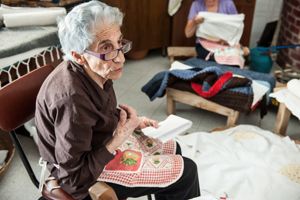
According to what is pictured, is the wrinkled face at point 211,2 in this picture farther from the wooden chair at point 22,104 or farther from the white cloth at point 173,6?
the wooden chair at point 22,104

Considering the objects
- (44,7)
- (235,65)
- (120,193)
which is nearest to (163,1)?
(235,65)

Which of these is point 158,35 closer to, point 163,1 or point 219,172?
point 163,1

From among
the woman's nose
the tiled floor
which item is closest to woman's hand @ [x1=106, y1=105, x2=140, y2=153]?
the woman's nose

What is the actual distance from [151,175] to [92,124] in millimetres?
310

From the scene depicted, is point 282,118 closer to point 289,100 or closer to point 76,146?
point 289,100

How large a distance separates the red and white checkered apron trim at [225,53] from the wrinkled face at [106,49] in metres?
1.71

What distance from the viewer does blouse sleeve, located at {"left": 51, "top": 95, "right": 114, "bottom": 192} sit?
981 millimetres

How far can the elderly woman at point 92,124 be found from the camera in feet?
3.28

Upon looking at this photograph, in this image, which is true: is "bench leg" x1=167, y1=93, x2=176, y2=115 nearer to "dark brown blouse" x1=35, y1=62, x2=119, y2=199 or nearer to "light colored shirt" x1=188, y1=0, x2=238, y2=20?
"light colored shirt" x1=188, y1=0, x2=238, y2=20

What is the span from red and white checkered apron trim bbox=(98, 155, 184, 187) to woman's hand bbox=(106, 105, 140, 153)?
0.11 metres

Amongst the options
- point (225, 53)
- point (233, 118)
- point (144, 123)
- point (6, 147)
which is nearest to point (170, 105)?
point (233, 118)

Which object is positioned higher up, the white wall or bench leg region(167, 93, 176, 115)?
the white wall

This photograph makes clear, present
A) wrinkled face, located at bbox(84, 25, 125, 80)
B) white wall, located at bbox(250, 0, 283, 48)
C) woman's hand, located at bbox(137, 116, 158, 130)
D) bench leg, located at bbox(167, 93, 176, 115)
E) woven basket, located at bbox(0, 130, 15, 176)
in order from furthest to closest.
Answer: white wall, located at bbox(250, 0, 283, 48)
bench leg, located at bbox(167, 93, 176, 115)
woven basket, located at bbox(0, 130, 15, 176)
woman's hand, located at bbox(137, 116, 158, 130)
wrinkled face, located at bbox(84, 25, 125, 80)

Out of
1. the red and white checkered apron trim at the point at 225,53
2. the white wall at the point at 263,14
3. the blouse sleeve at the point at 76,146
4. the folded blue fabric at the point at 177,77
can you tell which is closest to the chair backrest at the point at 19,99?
the blouse sleeve at the point at 76,146
